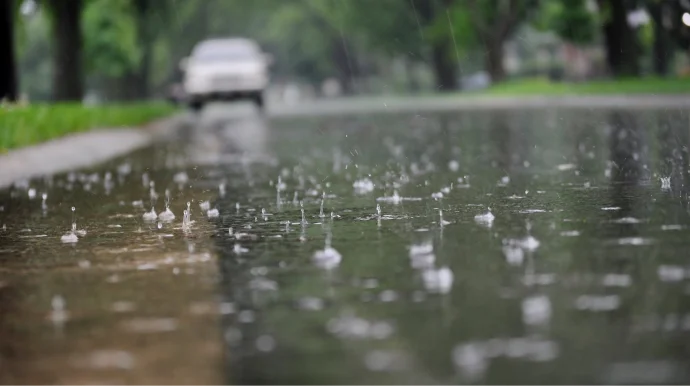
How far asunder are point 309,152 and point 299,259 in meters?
12.7

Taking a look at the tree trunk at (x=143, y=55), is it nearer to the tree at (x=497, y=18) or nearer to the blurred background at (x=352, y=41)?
the blurred background at (x=352, y=41)

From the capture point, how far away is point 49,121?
23000mm

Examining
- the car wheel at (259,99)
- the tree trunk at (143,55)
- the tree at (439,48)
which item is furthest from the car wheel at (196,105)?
the tree at (439,48)

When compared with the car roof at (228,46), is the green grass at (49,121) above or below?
below

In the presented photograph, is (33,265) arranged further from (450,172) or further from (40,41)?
(40,41)

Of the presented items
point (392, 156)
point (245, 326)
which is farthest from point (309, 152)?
point (245, 326)

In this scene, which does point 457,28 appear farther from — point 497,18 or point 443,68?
point 443,68

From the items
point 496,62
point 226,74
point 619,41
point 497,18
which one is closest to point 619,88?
point 619,41

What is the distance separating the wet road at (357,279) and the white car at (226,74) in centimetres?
2896

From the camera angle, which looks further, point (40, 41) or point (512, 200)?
point (40, 41)

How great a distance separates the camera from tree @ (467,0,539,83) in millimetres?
56438

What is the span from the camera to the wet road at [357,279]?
16.3 feet

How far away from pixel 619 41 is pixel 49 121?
26128 millimetres

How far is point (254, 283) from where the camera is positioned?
6934 millimetres
